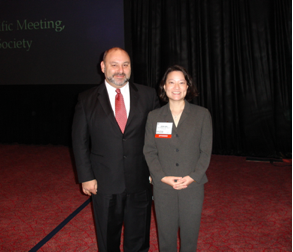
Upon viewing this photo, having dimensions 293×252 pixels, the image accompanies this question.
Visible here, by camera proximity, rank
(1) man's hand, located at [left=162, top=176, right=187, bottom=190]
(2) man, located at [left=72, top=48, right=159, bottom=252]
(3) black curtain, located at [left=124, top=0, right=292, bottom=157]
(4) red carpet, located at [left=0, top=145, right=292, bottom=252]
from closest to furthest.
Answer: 1. (1) man's hand, located at [left=162, top=176, right=187, bottom=190]
2. (2) man, located at [left=72, top=48, right=159, bottom=252]
3. (4) red carpet, located at [left=0, top=145, right=292, bottom=252]
4. (3) black curtain, located at [left=124, top=0, right=292, bottom=157]

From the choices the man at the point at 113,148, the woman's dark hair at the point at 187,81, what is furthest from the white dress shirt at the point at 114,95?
the woman's dark hair at the point at 187,81

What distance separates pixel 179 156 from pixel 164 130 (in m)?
0.18

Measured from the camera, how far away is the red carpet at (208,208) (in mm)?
2223

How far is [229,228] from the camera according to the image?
241 cm

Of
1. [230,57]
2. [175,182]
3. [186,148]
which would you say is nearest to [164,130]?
[186,148]

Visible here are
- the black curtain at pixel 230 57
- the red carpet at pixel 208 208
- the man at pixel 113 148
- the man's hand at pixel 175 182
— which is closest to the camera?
the man's hand at pixel 175 182

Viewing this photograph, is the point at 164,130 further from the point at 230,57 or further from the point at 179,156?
the point at 230,57

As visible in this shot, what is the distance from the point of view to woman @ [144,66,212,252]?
1529mm

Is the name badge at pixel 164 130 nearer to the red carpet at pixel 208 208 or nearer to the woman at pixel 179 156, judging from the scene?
the woman at pixel 179 156

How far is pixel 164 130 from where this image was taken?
155 cm

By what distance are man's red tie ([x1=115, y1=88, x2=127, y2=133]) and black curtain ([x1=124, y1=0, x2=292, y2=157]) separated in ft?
11.2

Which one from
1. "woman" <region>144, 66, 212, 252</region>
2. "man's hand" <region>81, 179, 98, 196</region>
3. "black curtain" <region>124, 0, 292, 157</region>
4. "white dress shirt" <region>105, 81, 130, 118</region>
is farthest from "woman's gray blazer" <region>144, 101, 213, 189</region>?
"black curtain" <region>124, 0, 292, 157</region>

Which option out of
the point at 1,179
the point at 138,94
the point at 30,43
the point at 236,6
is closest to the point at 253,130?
the point at 236,6

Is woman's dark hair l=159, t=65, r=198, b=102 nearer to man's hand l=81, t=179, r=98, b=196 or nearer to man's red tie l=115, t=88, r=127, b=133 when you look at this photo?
man's red tie l=115, t=88, r=127, b=133
